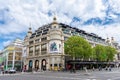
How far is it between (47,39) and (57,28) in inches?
260

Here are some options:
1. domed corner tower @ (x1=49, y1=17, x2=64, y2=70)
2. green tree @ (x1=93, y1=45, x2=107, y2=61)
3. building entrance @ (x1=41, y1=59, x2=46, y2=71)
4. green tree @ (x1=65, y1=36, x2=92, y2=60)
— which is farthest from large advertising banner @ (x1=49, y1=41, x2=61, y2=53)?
green tree @ (x1=93, y1=45, x2=107, y2=61)

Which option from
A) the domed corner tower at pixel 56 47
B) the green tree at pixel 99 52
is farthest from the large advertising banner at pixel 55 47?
the green tree at pixel 99 52

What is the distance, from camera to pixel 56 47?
71562 mm

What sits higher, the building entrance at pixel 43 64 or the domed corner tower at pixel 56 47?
the domed corner tower at pixel 56 47

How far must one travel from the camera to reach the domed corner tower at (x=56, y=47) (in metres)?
70.9

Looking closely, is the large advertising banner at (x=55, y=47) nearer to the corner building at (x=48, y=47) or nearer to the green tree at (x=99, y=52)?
the corner building at (x=48, y=47)

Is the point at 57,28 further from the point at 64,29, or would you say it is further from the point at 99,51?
the point at 99,51

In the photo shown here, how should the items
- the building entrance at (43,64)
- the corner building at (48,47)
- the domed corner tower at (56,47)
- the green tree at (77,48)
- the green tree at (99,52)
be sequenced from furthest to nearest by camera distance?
the green tree at (99,52), the building entrance at (43,64), the corner building at (48,47), the domed corner tower at (56,47), the green tree at (77,48)

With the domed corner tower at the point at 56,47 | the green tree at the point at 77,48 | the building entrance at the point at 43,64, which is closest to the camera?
the green tree at the point at 77,48

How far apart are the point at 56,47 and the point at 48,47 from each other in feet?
14.0

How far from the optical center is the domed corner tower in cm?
7086

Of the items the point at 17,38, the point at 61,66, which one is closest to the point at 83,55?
the point at 61,66

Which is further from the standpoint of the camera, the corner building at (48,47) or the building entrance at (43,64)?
the building entrance at (43,64)

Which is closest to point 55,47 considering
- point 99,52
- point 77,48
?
point 77,48
